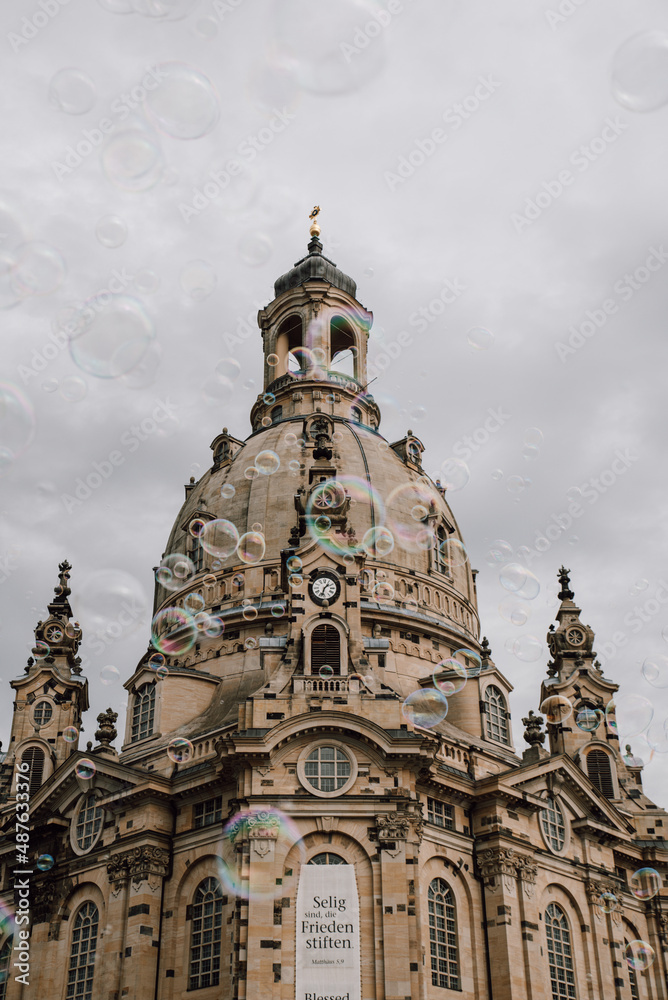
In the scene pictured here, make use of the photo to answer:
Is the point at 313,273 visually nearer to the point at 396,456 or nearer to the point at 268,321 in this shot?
the point at 268,321

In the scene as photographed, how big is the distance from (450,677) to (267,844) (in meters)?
19.0

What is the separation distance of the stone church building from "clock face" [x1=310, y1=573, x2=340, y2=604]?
0.38ft

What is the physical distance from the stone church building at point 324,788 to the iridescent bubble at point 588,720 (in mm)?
259

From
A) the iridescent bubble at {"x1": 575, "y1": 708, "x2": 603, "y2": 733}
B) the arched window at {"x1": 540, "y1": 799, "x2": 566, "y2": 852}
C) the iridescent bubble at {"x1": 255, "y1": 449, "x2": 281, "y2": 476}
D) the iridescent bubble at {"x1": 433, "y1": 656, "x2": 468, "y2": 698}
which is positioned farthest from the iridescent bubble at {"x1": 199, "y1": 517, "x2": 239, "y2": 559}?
the arched window at {"x1": 540, "y1": 799, "x2": 566, "y2": 852}

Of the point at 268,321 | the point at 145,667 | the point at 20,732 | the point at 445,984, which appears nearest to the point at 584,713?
the point at 445,984

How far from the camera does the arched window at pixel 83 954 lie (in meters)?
51.0

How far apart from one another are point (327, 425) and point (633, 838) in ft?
111

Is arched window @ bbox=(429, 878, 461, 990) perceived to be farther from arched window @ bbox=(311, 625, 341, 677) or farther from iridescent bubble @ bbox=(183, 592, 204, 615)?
iridescent bubble @ bbox=(183, 592, 204, 615)

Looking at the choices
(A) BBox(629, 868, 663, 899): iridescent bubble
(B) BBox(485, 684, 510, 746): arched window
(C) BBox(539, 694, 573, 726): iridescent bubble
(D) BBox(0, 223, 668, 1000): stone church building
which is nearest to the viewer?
(D) BBox(0, 223, 668, 1000): stone church building

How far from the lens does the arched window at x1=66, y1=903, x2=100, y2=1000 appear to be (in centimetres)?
5100

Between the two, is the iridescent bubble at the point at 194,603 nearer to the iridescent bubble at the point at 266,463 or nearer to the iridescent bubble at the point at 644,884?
the iridescent bubble at the point at 266,463

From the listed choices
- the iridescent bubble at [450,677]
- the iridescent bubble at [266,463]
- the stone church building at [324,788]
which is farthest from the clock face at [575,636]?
the iridescent bubble at [266,463]

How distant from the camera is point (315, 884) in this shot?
45500 mm

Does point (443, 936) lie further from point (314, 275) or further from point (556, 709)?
point (314, 275)
